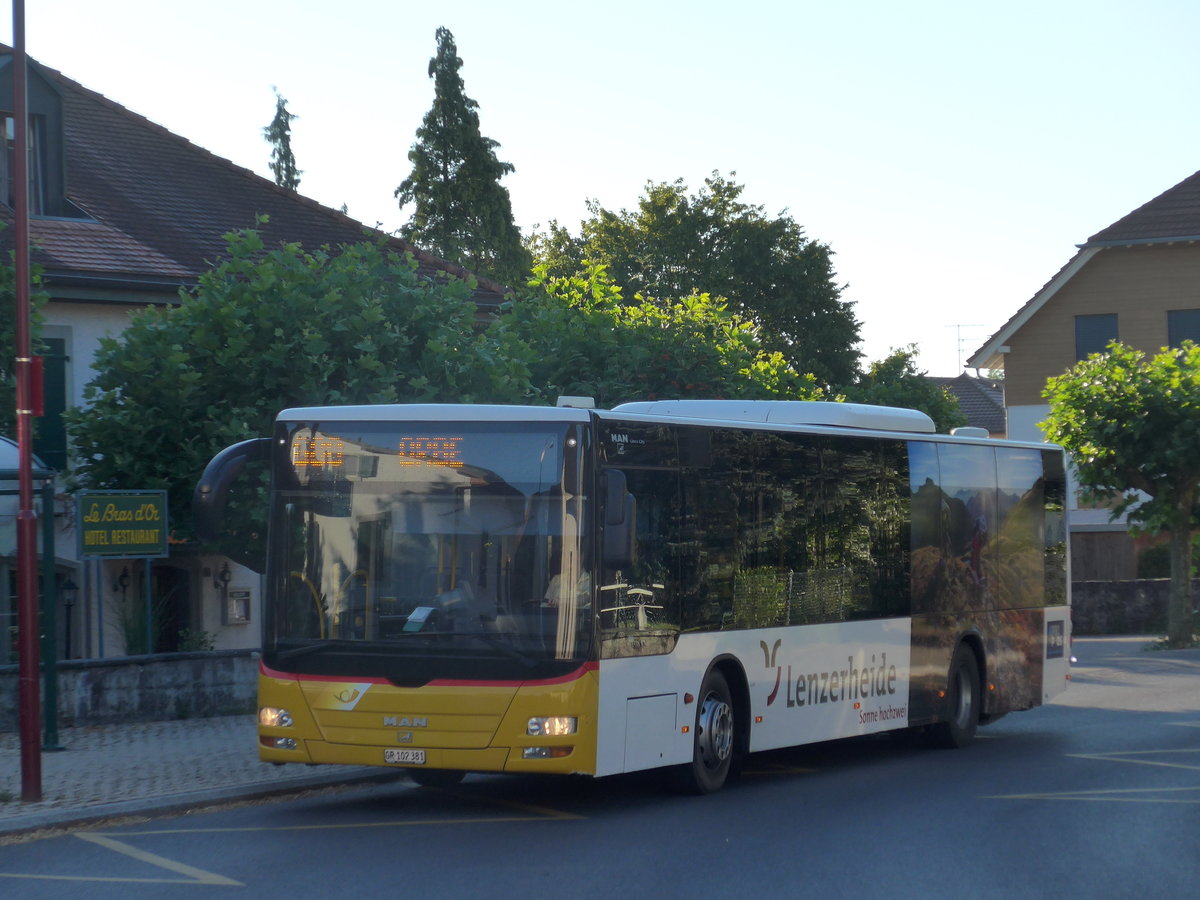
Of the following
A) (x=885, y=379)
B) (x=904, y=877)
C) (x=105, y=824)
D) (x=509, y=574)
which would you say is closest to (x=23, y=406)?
(x=105, y=824)

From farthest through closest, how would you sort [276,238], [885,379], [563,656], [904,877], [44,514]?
[885,379] → [276,238] → [44,514] → [563,656] → [904,877]

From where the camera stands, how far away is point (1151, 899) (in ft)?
27.2

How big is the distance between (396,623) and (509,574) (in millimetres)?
832

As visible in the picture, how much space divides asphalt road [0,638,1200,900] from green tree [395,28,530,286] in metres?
42.8

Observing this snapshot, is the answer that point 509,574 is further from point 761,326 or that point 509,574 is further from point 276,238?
point 761,326

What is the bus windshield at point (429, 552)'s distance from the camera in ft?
A: 35.7

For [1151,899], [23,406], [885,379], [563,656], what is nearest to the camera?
[1151,899]

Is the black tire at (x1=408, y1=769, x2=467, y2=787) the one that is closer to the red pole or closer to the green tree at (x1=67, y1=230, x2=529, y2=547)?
the red pole

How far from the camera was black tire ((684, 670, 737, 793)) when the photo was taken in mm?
12172

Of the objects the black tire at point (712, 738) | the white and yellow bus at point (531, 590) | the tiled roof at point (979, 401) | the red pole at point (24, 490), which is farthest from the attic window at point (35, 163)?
the tiled roof at point (979, 401)

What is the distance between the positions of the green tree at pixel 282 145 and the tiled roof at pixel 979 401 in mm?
31681

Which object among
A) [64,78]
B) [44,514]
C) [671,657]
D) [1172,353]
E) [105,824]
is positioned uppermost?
[64,78]

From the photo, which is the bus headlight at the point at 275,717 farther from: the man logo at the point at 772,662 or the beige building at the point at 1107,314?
the beige building at the point at 1107,314

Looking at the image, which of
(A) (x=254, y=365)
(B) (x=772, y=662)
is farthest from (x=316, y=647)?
(A) (x=254, y=365)
